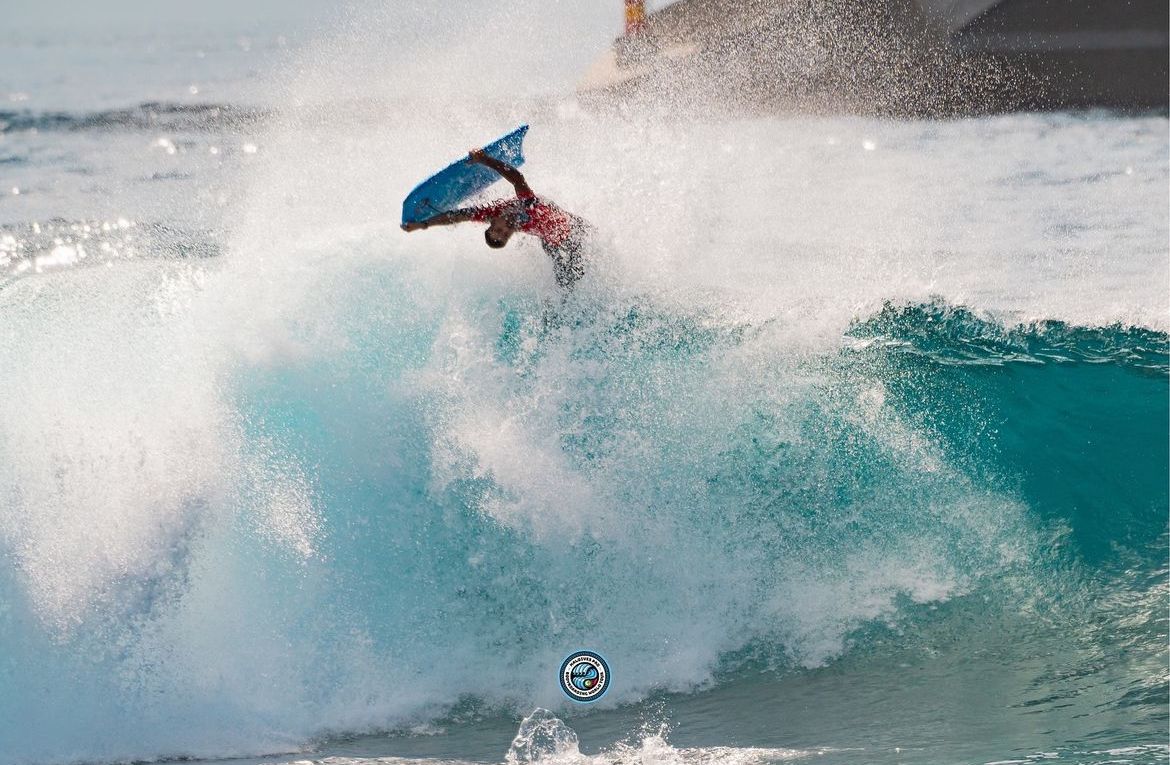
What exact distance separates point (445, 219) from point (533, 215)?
54 centimetres

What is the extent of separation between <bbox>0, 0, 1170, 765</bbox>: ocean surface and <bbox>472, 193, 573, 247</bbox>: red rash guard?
0.62 m

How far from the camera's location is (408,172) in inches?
427

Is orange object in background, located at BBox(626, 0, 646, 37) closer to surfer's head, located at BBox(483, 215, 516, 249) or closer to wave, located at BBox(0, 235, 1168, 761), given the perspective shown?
wave, located at BBox(0, 235, 1168, 761)

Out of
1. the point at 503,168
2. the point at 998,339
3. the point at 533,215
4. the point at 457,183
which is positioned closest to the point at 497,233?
the point at 533,215

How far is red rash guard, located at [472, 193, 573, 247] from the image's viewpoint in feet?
20.3

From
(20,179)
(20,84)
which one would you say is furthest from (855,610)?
(20,84)

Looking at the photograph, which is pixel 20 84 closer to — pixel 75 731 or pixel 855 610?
pixel 75 731

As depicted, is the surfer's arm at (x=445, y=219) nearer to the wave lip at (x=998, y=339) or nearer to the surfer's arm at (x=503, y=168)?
the surfer's arm at (x=503, y=168)

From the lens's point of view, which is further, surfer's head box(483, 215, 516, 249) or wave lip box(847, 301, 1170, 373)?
wave lip box(847, 301, 1170, 373)

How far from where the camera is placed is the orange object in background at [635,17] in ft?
47.7
